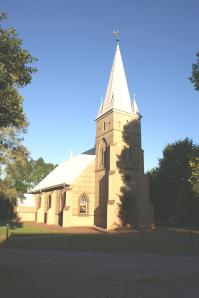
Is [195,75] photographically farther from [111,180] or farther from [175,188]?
[175,188]

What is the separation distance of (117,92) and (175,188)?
17.5m

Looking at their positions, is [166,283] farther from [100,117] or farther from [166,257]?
[100,117]

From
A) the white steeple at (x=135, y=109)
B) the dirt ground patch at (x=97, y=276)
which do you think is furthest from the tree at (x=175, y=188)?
the dirt ground patch at (x=97, y=276)

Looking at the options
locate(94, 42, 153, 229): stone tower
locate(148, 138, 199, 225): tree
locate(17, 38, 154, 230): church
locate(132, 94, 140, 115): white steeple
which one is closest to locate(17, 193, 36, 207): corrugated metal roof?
locate(17, 38, 154, 230): church

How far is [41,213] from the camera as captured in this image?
4575cm

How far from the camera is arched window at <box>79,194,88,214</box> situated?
39.5 meters

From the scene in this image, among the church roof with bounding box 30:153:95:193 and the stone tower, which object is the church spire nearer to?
the stone tower

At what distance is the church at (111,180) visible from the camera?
37.8m

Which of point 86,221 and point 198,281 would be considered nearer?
point 198,281

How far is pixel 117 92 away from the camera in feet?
142

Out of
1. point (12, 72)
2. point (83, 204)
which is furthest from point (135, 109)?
point (12, 72)

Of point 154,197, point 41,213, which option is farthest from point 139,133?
point 41,213

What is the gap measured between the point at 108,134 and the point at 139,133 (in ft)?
14.7

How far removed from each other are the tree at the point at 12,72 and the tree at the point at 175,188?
37458 millimetres
